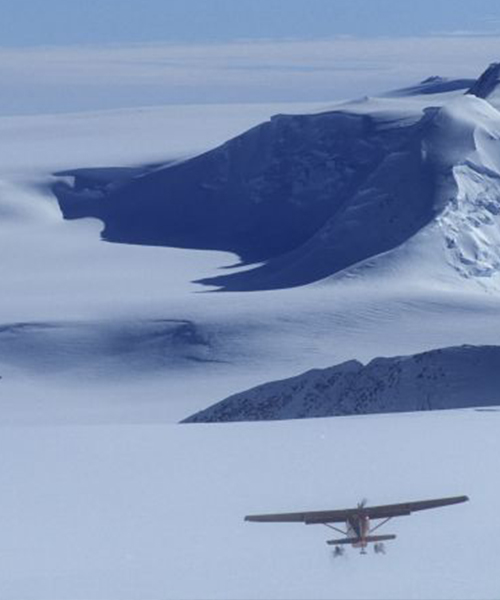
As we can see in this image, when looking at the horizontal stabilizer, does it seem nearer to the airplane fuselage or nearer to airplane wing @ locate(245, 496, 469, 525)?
the airplane fuselage

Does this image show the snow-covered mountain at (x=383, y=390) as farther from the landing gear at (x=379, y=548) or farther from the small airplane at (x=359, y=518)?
the landing gear at (x=379, y=548)

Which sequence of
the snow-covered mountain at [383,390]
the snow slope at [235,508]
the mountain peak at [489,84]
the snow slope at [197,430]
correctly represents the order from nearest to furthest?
the snow slope at [235,508] → the snow slope at [197,430] → the snow-covered mountain at [383,390] → the mountain peak at [489,84]

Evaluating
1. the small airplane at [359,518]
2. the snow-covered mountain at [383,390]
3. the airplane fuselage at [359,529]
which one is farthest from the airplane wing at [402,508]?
the snow-covered mountain at [383,390]

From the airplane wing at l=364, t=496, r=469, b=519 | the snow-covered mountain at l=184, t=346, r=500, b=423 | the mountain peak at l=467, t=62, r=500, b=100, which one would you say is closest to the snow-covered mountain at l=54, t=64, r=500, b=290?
the mountain peak at l=467, t=62, r=500, b=100

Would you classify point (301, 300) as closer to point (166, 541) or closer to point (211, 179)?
point (211, 179)

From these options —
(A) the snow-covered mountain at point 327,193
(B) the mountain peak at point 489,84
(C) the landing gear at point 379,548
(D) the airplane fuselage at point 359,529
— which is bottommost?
(C) the landing gear at point 379,548

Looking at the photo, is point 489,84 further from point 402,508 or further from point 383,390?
point 402,508

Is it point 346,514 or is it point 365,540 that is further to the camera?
point 346,514

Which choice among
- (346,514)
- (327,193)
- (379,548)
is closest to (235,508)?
(346,514)
